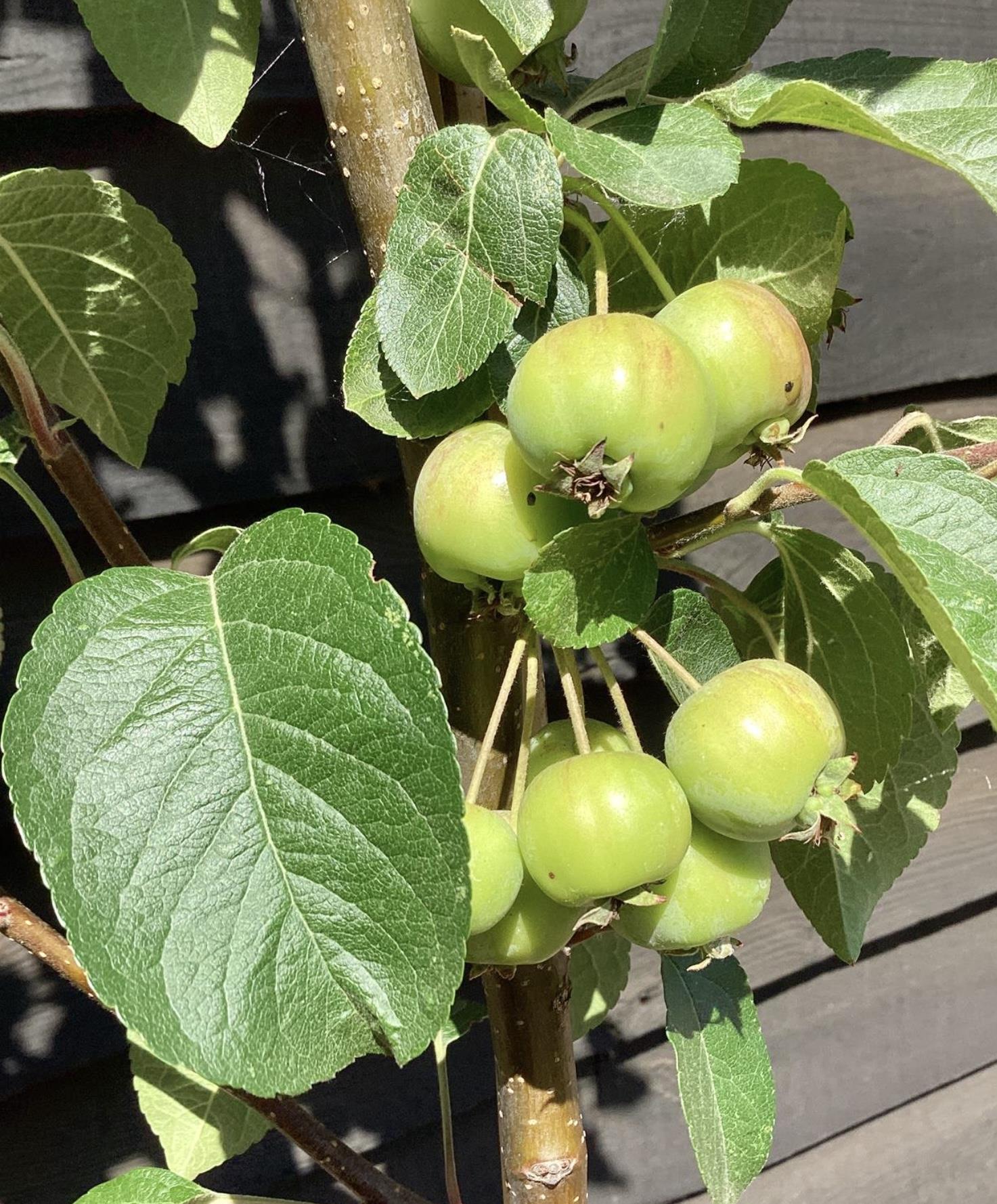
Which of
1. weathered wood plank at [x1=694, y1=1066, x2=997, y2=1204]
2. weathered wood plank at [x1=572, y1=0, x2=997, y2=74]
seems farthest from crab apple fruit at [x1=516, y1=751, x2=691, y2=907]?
weathered wood plank at [x1=694, y1=1066, x2=997, y2=1204]

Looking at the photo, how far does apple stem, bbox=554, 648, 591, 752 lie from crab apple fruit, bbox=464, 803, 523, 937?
0.06 m

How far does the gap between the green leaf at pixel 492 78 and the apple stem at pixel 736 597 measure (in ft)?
0.70

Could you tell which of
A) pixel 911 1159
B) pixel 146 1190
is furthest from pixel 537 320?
pixel 911 1159

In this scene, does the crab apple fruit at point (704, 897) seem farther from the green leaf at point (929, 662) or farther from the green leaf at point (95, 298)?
the green leaf at point (95, 298)

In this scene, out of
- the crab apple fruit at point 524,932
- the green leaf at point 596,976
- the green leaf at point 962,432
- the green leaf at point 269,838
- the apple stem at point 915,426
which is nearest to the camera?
the green leaf at point 269,838

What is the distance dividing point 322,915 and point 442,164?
0.31 m

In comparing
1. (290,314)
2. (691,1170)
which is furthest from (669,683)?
(691,1170)

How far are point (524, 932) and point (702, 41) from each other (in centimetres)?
45

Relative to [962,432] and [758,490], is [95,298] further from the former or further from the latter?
[962,432]

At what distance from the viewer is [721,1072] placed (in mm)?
606

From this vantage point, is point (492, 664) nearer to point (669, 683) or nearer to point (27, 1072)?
point (669, 683)

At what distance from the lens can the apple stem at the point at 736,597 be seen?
1.66ft

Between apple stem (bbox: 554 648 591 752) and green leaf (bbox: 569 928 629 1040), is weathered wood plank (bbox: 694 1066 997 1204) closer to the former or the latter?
green leaf (bbox: 569 928 629 1040)

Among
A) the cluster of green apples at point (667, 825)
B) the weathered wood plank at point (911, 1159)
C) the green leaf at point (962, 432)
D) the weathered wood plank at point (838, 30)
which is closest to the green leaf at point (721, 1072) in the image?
the cluster of green apples at point (667, 825)
